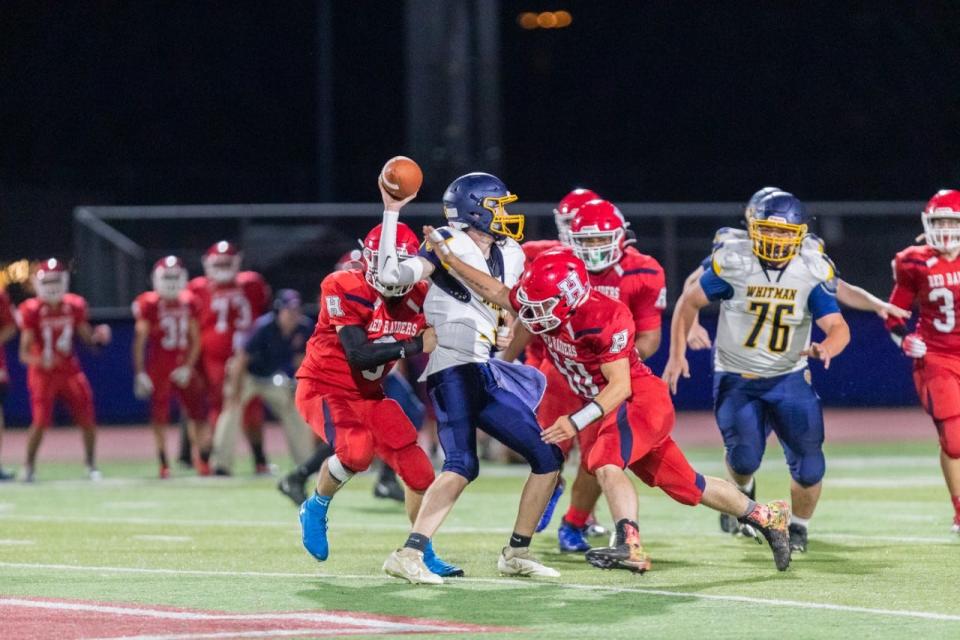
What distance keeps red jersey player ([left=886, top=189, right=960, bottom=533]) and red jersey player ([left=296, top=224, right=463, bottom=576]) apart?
3174 mm

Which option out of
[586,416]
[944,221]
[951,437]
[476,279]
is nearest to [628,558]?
[586,416]

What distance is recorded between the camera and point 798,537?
30.5 ft

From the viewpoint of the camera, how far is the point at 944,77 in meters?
36.1

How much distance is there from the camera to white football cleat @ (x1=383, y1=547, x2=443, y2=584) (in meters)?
7.82

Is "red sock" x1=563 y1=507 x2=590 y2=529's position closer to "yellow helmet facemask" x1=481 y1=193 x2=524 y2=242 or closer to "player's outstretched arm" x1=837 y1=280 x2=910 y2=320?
"yellow helmet facemask" x1=481 y1=193 x2=524 y2=242

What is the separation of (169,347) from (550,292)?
8572 mm

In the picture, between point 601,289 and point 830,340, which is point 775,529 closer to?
point 830,340

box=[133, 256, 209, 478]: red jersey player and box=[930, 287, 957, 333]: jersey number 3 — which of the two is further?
box=[133, 256, 209, 478]: red jersey player

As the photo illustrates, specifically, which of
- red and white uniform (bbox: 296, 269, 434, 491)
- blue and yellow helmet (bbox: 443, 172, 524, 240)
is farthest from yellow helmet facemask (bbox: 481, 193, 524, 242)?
red and white uniform (bbox: 296, 269, 434, 491)

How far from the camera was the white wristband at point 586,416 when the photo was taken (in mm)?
7746

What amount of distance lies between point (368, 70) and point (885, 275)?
64.6 feet

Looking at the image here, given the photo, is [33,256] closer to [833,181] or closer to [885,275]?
[885,275]

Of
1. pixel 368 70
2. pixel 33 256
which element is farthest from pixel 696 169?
pixel 33 256

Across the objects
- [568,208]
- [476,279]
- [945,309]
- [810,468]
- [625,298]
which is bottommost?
[810,468]
